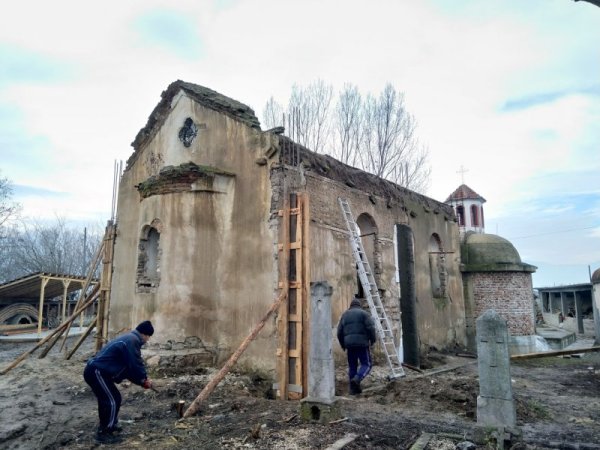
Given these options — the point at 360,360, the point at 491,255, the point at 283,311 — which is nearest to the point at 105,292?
the point at 283,311

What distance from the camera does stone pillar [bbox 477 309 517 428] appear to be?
5.73 m

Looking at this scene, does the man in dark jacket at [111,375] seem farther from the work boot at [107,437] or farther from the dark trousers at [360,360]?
the dark trousers at [360,360]

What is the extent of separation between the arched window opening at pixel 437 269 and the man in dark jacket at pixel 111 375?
12377 millimetres

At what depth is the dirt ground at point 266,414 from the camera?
19.6ft

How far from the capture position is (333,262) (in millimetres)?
10891

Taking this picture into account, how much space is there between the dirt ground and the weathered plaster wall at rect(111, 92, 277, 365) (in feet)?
3.11

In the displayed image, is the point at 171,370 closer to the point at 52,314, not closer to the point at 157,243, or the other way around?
the point at 157,243

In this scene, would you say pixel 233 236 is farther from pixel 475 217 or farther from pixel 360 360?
pixel 475 217

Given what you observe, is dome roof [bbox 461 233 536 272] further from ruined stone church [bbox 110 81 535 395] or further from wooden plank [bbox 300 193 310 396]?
wooden plank [bbox 300 193 310 396]

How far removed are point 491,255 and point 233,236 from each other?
40.0 feet

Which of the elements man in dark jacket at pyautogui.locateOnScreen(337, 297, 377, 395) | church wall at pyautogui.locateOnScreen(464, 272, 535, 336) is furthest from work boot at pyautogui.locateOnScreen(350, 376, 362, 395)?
church wall at pyautogui.locateOnScreen(464, 272, 535, 336)

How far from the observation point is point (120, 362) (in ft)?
21.4

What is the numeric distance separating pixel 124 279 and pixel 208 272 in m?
3.29

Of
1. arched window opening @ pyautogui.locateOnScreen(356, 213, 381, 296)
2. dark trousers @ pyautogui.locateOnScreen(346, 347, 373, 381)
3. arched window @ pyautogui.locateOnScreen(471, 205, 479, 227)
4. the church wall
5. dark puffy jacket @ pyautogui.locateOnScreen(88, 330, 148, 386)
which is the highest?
arched window @ pyautogui.locateOnScreen(471, 205, 479, 227)
